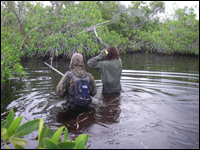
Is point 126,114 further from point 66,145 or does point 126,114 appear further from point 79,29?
point 79,29

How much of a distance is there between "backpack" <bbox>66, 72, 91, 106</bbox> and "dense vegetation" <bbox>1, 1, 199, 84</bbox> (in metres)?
2.83

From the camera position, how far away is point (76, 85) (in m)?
4.01

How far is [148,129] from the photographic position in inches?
141

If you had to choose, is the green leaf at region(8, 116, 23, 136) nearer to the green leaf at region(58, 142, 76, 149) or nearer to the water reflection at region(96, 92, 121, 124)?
the green leaf at region(58, 142, 76, 149)

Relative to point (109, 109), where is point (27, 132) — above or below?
above

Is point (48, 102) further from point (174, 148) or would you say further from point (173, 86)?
point (173, 86)

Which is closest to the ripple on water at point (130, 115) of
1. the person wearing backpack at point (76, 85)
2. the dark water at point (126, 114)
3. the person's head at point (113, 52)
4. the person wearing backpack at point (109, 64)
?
the dark water at point (126, 114)

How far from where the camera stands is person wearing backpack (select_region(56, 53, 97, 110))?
402 centimetres

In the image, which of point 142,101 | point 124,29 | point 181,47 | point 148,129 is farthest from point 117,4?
point 148,129

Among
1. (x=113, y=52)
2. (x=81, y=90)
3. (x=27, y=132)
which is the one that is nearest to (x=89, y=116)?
(x=81, y=90)

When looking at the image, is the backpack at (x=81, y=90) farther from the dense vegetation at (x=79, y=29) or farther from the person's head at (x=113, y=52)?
the dense vegetation at (x=79, y=29)

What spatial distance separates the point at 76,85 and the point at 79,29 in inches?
437

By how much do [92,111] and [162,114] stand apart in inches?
60.0

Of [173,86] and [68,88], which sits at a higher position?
[68,88]
